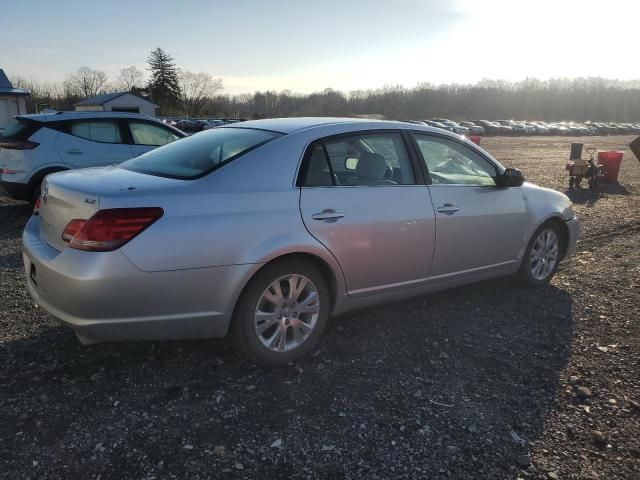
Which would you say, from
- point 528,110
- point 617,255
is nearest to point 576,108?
point 528,110

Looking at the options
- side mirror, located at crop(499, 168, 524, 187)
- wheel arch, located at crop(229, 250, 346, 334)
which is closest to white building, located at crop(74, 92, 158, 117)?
side mirror, located at crop(499, 168, 524, 187)

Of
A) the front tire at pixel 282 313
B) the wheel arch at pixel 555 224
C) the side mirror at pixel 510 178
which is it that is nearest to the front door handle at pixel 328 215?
the front tire at pixel 282 313

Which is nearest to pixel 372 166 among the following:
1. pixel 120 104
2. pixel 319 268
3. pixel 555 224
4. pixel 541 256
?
pixel 319 268

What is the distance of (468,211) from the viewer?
4324 mm

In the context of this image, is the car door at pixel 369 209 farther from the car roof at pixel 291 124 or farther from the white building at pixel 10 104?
the white building at pixel 10 104

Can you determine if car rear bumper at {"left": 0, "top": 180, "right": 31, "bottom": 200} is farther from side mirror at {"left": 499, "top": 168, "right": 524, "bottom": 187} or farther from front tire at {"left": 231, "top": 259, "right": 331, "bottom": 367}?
side mirror at {"left": 499, "top": 168, "right": 524, "bottom": 187}

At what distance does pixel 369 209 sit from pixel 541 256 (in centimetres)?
237

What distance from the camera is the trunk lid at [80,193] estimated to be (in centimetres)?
298

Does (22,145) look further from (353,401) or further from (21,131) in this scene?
(353,401)

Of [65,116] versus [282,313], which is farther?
[65,116]

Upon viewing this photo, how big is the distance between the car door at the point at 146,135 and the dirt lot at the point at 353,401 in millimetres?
4385

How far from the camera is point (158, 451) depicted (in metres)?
2.62

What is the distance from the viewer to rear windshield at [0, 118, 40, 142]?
783cm

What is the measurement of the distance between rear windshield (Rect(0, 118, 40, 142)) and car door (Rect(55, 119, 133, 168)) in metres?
0.38
